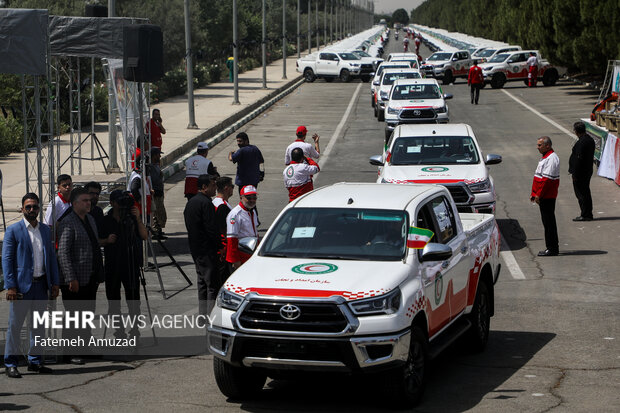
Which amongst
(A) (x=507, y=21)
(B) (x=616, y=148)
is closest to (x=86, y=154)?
(B) (x=616, y=148)

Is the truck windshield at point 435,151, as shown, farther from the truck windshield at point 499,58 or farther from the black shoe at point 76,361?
the truck windshield at point 499,58

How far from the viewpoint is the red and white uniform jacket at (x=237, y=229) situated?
11.0 meters

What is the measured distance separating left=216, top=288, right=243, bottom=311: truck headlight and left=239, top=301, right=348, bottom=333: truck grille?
228 mm

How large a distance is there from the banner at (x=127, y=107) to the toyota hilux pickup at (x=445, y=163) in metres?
4.25

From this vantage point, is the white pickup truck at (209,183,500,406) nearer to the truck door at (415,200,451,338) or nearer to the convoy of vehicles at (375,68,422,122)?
the truck door at (415,200,451,338)

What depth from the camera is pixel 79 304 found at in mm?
10727

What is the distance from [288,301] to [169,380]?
2128 millimetres

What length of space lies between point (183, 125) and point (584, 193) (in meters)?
18.5

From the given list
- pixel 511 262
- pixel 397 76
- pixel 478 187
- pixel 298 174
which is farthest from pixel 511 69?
pixel 511 262

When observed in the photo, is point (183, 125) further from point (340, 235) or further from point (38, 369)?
point (340, 235)

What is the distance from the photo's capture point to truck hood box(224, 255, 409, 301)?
27.1 feet

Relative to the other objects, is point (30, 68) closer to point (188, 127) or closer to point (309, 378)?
point (309, 378)

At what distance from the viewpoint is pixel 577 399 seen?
8859mm

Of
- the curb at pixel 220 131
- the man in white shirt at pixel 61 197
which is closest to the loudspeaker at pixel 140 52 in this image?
the man in white shirt at pixel 61 197
